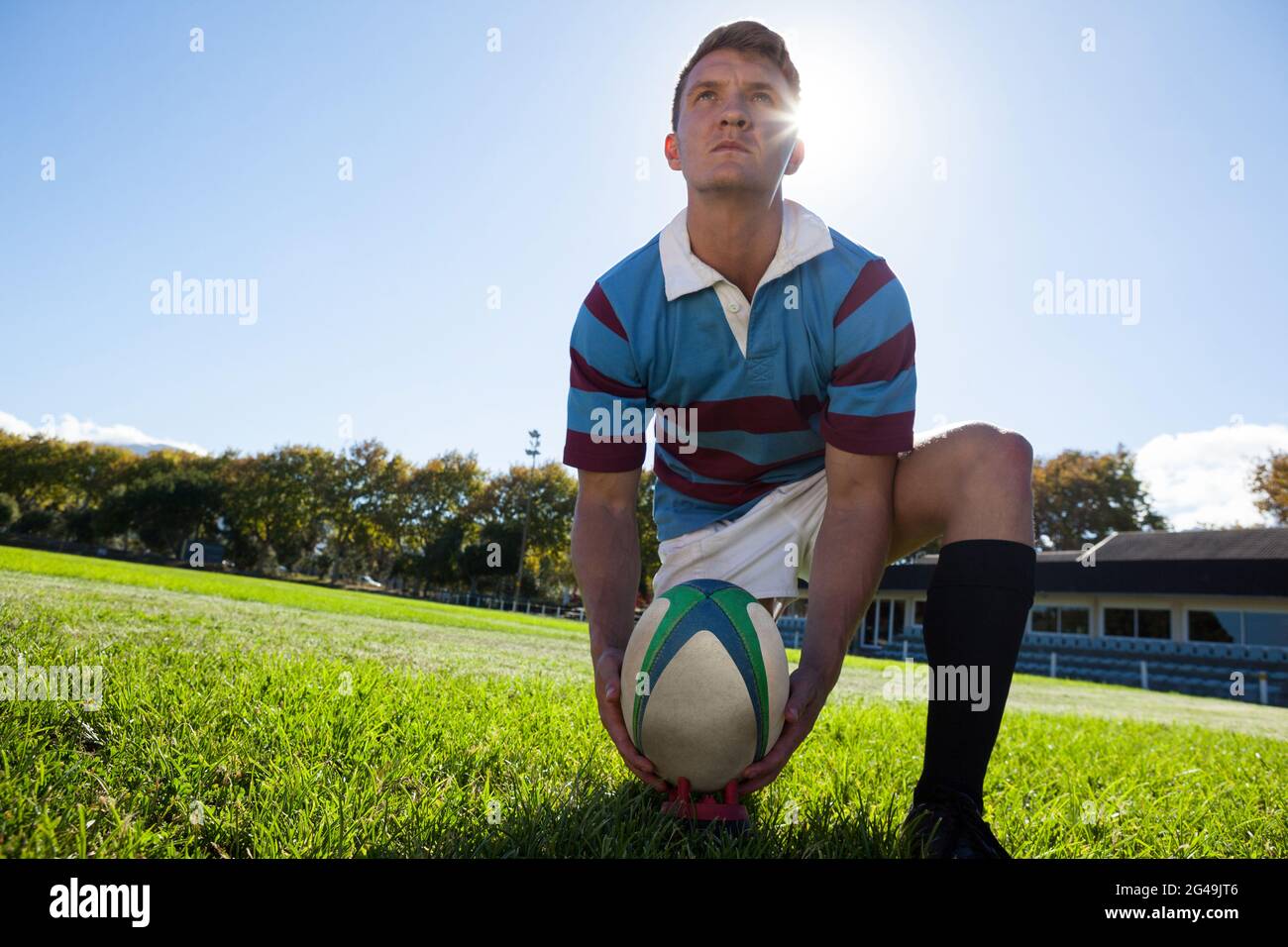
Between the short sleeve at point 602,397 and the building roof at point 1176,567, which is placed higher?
the short sleeve at point 602,397

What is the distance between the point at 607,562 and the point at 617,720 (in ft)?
2.20

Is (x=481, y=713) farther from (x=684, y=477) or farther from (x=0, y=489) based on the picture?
(x=0, y=489)

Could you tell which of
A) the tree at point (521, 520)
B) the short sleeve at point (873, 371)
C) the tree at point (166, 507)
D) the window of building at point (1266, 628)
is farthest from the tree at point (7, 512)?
the window of building at point (1266, 628)

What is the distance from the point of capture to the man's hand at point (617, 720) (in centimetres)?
233

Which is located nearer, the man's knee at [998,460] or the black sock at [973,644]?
the black sock at [973,644]

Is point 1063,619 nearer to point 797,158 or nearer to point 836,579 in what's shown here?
point 797,158

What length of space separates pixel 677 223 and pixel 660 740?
213 cm

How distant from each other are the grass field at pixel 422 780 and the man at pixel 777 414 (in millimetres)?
456

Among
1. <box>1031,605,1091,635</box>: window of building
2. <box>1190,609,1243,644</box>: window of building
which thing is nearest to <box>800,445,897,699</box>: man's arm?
<box>1190,609,1243,644</box>: window of building

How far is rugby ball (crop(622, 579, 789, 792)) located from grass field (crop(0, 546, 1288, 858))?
21 cm

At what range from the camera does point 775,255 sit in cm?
307

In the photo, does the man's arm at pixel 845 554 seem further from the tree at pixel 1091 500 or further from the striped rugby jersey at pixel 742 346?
the tree at pixel 1091 500

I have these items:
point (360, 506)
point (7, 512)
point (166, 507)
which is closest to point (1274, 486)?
point (360, 506)

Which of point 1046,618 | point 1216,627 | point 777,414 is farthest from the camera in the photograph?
point 1046,618
